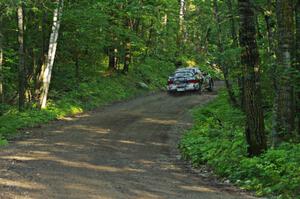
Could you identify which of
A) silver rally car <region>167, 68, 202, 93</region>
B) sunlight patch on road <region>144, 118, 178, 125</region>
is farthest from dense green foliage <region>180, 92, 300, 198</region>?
silver rally car <region>167, 68, 202, 93</region>

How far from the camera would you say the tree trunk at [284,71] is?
406 inches

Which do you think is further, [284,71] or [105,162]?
[105,162]

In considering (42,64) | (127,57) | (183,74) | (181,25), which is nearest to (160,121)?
(42,64)

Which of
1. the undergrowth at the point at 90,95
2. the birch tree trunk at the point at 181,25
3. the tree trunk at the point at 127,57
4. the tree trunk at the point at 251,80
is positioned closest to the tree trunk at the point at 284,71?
the tree trunk at the point at 251,80

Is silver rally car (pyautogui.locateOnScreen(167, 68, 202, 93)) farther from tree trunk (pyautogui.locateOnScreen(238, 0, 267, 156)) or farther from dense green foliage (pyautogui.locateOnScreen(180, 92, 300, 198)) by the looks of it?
tree trunk (pyautogui.locateOnScreen(238, 0, 267, 156))

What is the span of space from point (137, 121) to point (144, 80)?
47.5 feet

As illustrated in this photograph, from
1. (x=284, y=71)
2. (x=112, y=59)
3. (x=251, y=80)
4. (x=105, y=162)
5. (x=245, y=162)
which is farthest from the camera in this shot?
(x=112, y=59)

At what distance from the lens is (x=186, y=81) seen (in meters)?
27.6

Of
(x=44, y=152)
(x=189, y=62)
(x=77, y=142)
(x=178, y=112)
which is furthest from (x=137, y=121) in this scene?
(x=189, y=62)

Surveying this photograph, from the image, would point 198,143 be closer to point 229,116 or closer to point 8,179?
point 229,116

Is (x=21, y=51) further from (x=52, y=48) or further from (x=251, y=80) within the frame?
(x=251, y=80)

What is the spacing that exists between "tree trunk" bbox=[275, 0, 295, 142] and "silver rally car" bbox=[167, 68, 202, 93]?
657 inches

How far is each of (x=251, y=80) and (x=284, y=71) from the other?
92cm

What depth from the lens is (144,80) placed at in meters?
32.8
